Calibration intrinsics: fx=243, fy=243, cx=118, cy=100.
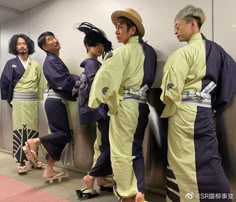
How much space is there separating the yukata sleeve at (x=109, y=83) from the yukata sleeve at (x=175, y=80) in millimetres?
302

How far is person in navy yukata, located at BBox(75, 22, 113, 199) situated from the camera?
192 cm

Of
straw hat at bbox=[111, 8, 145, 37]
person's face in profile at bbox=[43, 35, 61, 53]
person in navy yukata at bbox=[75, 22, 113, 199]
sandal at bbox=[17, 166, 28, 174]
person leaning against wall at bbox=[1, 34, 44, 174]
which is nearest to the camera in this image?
straw hat at bbox=[111, 8, 145, 37]

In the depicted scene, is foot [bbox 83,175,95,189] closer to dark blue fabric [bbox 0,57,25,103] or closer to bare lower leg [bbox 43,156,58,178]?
bare lower leg [bbox 43,156,58,178]

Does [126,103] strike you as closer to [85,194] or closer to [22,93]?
[85,194]

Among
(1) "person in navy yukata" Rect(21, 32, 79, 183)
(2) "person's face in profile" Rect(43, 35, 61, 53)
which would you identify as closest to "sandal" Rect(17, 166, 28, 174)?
(1) "person in navy yukata" Rect(21, 32, 79, 183)

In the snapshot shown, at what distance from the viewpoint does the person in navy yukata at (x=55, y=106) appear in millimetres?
2287

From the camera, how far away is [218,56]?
1503 millimetres

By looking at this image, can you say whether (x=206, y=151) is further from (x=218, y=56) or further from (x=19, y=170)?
(x=19, y=170)

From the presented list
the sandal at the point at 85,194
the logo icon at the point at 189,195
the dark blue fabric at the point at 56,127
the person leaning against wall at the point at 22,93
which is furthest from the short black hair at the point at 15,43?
the logo icon at the point at 189,195

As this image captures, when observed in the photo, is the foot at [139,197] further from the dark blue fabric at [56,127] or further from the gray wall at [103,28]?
the dark blue fabric at [56,127]

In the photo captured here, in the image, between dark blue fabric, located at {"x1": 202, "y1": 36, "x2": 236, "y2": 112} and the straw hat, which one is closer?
dark blue fabric, located at {"x1": 202, "y1": 36, "x2": 236, "y2": 112}

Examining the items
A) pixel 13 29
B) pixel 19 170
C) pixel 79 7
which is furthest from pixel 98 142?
pixel 13 29

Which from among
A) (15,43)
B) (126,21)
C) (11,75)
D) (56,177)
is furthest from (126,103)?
(15,43)

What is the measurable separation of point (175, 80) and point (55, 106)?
1.35 metres
